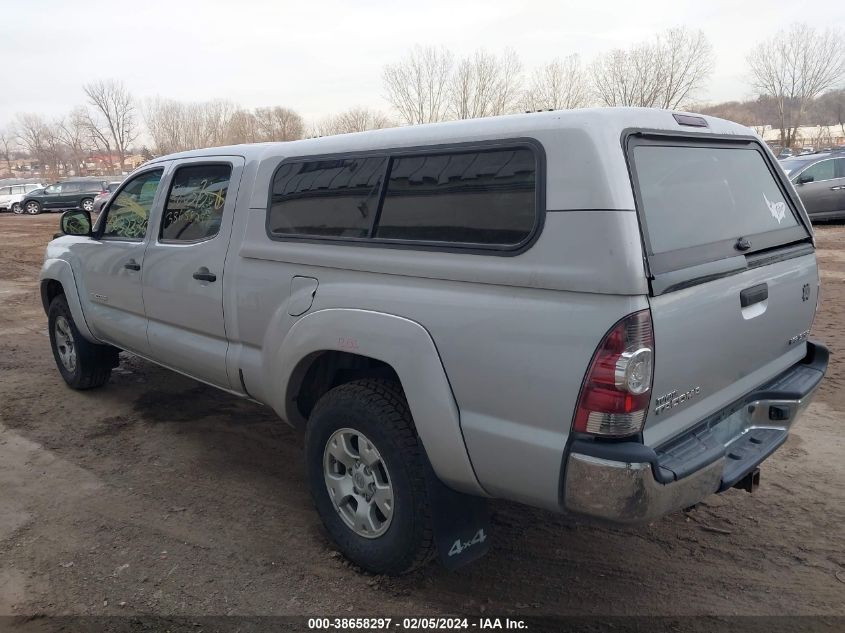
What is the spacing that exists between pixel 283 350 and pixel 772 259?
7.36ft

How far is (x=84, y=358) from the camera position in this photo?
5.31 m

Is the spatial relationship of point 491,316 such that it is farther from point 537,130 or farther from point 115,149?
point 115,149

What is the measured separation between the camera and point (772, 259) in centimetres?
277

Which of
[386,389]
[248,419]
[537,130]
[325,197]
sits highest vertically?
[537,130]

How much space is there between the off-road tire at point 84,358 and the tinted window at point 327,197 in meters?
2.86

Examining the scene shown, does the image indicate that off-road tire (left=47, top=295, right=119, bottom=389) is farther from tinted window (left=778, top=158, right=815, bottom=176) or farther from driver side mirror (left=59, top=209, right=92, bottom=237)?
tinted window (left=778, top=158, right=815, bottom=176)

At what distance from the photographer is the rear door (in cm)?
223

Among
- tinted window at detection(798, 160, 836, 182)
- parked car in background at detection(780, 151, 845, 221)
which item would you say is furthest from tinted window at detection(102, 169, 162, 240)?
tinted window at detection(798, 160, 836, 182)

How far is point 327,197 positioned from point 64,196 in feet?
106

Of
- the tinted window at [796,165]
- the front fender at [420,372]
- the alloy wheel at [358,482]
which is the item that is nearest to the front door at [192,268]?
the alloy wheel at [358,482]

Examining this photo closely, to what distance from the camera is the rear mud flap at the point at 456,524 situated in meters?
2.65

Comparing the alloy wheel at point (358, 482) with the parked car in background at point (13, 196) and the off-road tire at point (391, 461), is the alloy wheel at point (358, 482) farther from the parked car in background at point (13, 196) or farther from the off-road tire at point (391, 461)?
the parked car in background at point (13, 196)

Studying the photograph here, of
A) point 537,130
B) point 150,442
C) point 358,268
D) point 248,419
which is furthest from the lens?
point 248,419

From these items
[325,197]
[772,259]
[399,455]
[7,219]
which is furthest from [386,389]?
[7,219]
